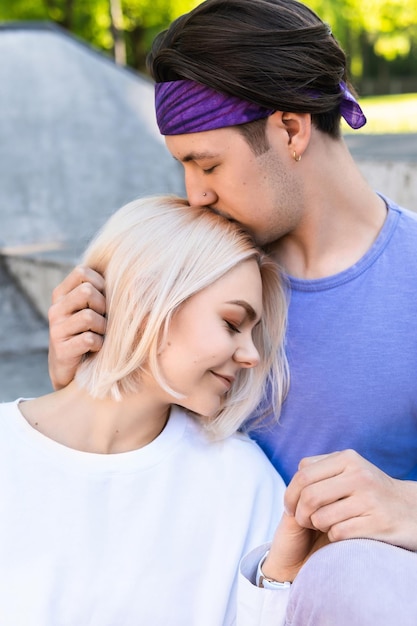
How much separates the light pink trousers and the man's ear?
915 millimetres

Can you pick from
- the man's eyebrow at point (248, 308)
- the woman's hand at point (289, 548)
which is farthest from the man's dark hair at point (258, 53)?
the woman's hand at point (289, 548)

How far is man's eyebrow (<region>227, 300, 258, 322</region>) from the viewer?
1.89 metres

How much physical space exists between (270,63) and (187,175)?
1.12ft

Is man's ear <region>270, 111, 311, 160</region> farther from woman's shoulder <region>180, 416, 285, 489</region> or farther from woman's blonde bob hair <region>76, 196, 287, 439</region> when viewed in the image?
woman's shoulder <region>180, 416, 285, 489</region>

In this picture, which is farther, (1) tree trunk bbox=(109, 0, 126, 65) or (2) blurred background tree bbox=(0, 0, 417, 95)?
(2) blurred background tree bbox=(0, 0, 417, 95)

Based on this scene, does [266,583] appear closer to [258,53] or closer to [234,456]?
[234,456]

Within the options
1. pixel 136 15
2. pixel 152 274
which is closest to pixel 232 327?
pixel 152 274

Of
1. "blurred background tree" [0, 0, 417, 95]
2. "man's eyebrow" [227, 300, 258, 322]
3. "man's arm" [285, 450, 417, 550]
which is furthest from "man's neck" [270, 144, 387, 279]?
"blurred background tree" [0, 0, 417, 95]

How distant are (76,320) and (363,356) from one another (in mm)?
673

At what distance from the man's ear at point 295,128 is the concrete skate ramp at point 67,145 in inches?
157

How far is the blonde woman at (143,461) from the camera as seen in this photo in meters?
1.83

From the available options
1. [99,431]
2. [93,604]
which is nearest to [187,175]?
[99,431]

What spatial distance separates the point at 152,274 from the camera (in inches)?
73.8

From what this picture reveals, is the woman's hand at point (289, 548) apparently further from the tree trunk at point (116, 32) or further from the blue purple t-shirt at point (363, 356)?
the tree trunk at point (116, 32)
